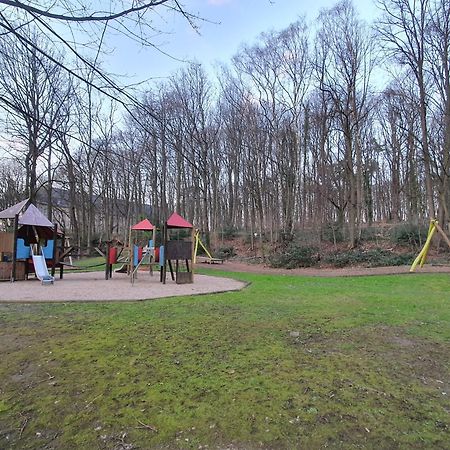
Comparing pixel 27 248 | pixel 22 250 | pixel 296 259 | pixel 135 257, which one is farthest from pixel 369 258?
pixel 22 250

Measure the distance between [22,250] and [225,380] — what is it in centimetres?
1017

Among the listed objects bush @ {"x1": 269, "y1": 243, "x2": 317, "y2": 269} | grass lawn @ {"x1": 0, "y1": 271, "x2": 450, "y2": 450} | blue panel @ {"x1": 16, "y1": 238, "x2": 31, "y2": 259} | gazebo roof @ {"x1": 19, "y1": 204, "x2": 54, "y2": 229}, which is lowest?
grass lawn @ {"x1": 0, "y1": 271, "x2": 450, "y2": 450}

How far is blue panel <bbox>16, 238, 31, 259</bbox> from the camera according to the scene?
10750mm

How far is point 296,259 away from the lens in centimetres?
1705

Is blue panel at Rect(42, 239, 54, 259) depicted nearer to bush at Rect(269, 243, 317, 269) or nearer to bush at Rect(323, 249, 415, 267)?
bush at Rect(269, 243, 317, 269)

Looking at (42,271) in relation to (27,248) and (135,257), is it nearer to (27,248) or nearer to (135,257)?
(27,248)

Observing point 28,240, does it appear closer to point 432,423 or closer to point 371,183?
point 432,423

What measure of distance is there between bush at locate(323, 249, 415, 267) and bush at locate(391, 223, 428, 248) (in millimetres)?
1536

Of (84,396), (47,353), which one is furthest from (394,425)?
(47,353)

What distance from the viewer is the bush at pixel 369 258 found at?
A: 601 inches

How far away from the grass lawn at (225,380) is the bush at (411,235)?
43.7 feet

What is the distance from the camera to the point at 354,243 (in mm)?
18688

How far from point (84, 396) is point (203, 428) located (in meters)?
1.06

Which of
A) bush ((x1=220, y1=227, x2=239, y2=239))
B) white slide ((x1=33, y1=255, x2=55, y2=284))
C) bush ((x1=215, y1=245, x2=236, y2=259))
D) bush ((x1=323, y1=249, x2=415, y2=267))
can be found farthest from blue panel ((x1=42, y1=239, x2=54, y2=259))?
bush ((x1=220, y1=227, x2=239, y2=239))
